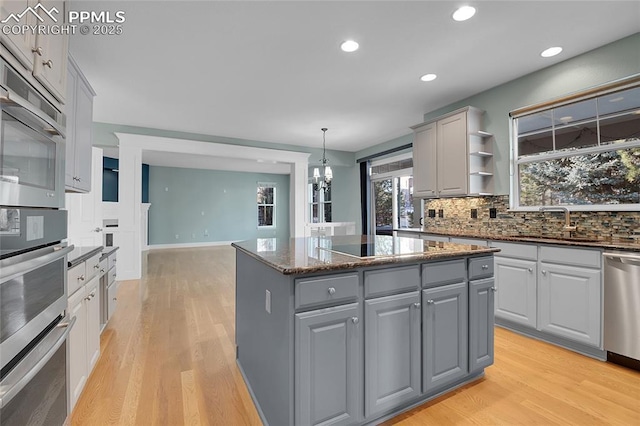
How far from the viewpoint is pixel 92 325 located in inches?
84.4

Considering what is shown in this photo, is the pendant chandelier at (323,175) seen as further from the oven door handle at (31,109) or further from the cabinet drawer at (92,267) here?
the oven door handle at (31,109)

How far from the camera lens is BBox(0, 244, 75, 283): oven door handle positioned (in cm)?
94

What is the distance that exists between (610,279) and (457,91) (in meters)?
2.54

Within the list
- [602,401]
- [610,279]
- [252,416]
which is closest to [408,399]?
[252,416]

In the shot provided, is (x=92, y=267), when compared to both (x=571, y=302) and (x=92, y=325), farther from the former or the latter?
(x=571, y=302)

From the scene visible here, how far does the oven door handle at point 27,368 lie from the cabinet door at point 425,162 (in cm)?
392

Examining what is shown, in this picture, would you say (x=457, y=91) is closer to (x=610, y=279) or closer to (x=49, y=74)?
(x=610, y=279)

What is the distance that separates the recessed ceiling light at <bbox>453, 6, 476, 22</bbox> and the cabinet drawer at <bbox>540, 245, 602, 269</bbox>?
6.59 ft

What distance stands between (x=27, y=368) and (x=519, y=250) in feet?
11.1

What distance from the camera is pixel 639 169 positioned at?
8.78ft

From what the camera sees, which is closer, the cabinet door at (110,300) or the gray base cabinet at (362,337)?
the gray base cabinet at (362,337)

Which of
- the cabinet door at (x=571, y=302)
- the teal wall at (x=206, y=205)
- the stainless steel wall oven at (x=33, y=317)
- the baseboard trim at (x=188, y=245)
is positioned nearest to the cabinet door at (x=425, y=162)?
the cabinet door at (x=571, y=302)

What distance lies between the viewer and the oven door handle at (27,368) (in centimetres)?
92

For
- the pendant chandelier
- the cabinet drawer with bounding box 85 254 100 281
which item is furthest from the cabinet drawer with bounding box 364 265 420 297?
the pendant chandelier
